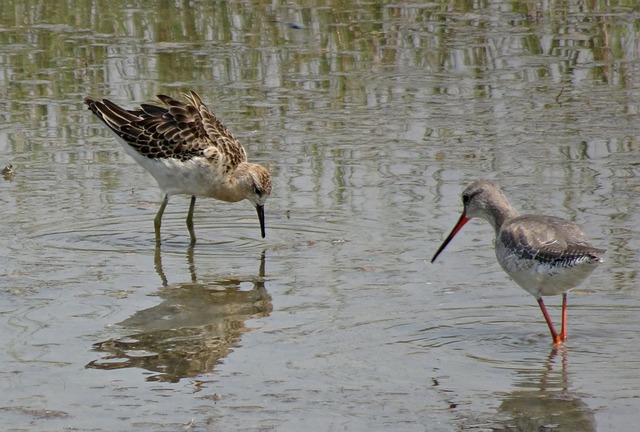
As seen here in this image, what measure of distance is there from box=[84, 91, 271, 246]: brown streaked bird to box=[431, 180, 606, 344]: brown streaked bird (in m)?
3.03

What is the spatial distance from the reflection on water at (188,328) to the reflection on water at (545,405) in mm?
1781

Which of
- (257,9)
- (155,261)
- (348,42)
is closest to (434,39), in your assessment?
(348,42)

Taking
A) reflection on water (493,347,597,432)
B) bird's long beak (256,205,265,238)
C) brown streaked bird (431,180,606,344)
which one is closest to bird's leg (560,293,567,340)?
brown streaked bird (431,180,606,344)

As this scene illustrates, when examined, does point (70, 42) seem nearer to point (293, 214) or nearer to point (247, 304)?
point (293, 214)

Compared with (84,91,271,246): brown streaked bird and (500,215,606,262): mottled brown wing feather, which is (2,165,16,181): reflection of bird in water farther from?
(500,215,606,262): mottled brown wing feather

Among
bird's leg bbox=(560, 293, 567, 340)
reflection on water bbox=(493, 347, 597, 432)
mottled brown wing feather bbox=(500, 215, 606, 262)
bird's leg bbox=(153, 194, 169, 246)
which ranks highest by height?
mottled brown wing feather bbox=(500, 215, 606, 262)

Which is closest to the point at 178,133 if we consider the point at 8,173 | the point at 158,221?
the point at 158,221

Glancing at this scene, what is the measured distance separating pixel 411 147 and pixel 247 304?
3984 millimetres

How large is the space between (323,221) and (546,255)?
10.6ft

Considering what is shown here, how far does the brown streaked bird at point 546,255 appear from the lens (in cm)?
804

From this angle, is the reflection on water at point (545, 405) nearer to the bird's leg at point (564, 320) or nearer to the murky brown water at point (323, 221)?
the murky brown water at point (323, 221)

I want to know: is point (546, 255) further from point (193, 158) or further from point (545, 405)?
point (193, 158)

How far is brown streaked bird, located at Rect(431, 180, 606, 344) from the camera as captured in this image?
8.04 meters

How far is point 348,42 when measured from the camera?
1639cm
